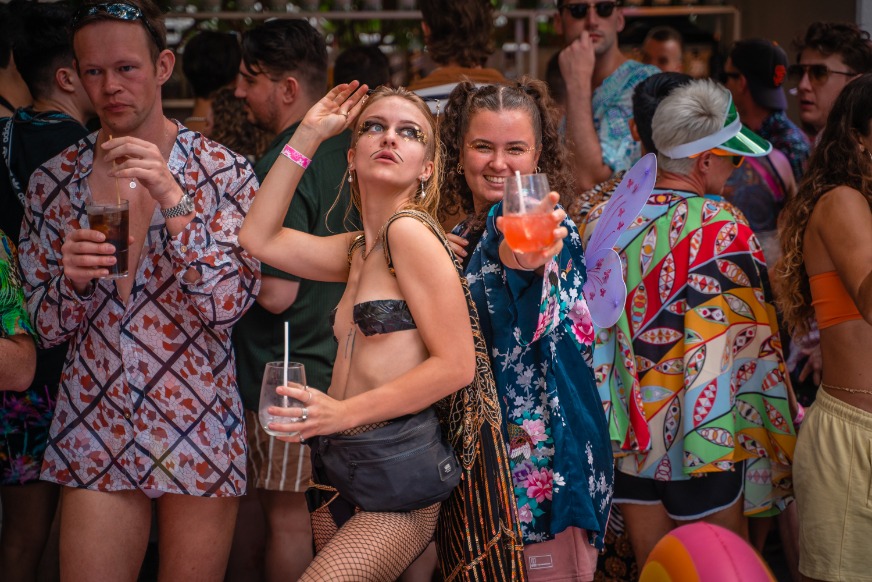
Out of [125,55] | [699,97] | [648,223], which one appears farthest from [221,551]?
[699,97]

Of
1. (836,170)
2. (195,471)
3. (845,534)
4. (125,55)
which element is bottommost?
(845,534)

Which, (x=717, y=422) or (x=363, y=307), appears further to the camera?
(x=717, y=422)

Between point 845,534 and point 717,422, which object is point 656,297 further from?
point 845,534

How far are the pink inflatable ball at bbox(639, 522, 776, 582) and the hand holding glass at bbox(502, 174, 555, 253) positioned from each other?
706 millimetres

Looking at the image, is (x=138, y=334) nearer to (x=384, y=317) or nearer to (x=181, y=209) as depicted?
(x=181, y=209)

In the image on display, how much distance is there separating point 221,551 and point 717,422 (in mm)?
1554

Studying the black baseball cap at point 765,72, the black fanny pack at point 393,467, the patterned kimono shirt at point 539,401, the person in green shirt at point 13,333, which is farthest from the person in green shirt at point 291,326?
the black baseball cap at point 765,72

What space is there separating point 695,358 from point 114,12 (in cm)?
200

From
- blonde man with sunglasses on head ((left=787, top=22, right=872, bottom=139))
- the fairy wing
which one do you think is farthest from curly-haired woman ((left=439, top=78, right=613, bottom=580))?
blonde man with sunglasses on head ((left=787, top=22, right=872, bottom=139))

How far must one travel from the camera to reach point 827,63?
14.3ft

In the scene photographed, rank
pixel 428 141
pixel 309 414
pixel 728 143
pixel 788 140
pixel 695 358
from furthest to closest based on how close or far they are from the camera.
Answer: pixel 788 140
pixel 728 143
pixel 695 358
pixel 428 141
pixel 309 414

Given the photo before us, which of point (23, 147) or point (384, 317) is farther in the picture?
point (23, 147)

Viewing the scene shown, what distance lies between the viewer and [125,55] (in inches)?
110

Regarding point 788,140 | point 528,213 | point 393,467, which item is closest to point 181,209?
point 393,467
